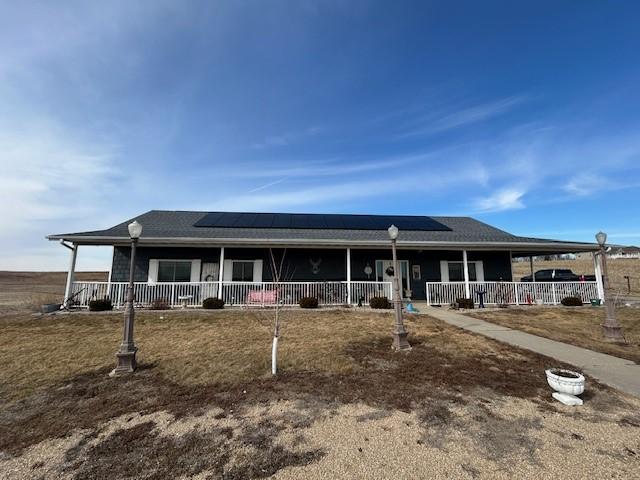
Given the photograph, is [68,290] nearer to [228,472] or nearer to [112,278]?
[112,278]

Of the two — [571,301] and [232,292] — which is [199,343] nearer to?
[232,292]

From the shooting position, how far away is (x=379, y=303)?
42.0 ft

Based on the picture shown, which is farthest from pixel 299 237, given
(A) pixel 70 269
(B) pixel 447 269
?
(A) pixel 70 269

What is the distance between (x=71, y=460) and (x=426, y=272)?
15.5 metres

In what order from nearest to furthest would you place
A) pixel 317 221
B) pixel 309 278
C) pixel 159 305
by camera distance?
pixel 159 305, pixel 309 278, pixel 317 221

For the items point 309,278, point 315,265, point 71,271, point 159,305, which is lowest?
point 159,305

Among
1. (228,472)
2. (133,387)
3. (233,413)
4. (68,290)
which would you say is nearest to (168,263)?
(68,290)

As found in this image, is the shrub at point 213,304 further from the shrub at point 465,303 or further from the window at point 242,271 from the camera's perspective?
the shrub at point 465,303

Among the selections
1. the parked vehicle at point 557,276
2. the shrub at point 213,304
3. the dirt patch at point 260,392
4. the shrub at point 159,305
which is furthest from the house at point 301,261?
the parked vehicle at point 557,276

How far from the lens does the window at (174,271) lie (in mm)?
14844

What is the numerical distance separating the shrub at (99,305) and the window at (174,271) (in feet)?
8.90

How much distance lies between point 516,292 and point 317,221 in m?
10.6

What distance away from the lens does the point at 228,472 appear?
276 centimetres

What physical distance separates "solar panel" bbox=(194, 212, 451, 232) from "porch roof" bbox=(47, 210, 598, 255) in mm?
399
